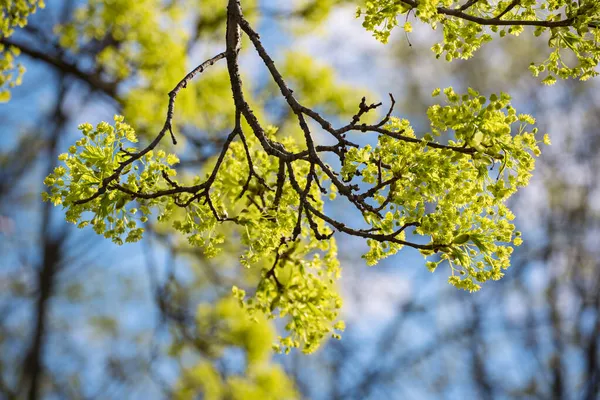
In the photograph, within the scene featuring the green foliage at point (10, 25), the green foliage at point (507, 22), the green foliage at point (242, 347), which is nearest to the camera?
the green foliage at point (507, 22)

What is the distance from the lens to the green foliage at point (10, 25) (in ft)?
10.6

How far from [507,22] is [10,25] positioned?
259 centimetres

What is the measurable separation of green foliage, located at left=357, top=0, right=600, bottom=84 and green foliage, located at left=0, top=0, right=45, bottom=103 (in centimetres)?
197

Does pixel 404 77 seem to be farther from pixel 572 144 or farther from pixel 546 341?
pixel 546 341

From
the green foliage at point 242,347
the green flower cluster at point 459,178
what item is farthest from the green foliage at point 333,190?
the green foliage at point 242,347

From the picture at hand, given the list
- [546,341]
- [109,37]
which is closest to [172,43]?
[109,37]

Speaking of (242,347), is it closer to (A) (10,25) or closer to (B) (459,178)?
(A) (10,25)

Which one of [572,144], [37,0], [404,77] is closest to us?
[37,0]

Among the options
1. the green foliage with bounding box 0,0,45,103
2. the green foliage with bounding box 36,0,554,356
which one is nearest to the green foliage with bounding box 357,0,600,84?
the green foliage with bounding box 36,0,554,356

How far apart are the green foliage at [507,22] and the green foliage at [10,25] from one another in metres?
1.97

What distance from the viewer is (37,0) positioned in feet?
11.0

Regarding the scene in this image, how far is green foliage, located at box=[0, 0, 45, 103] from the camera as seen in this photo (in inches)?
128

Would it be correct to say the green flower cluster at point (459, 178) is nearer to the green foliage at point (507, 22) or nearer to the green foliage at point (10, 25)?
the green foliage at point (507, 22)

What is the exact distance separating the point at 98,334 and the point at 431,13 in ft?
42.1
